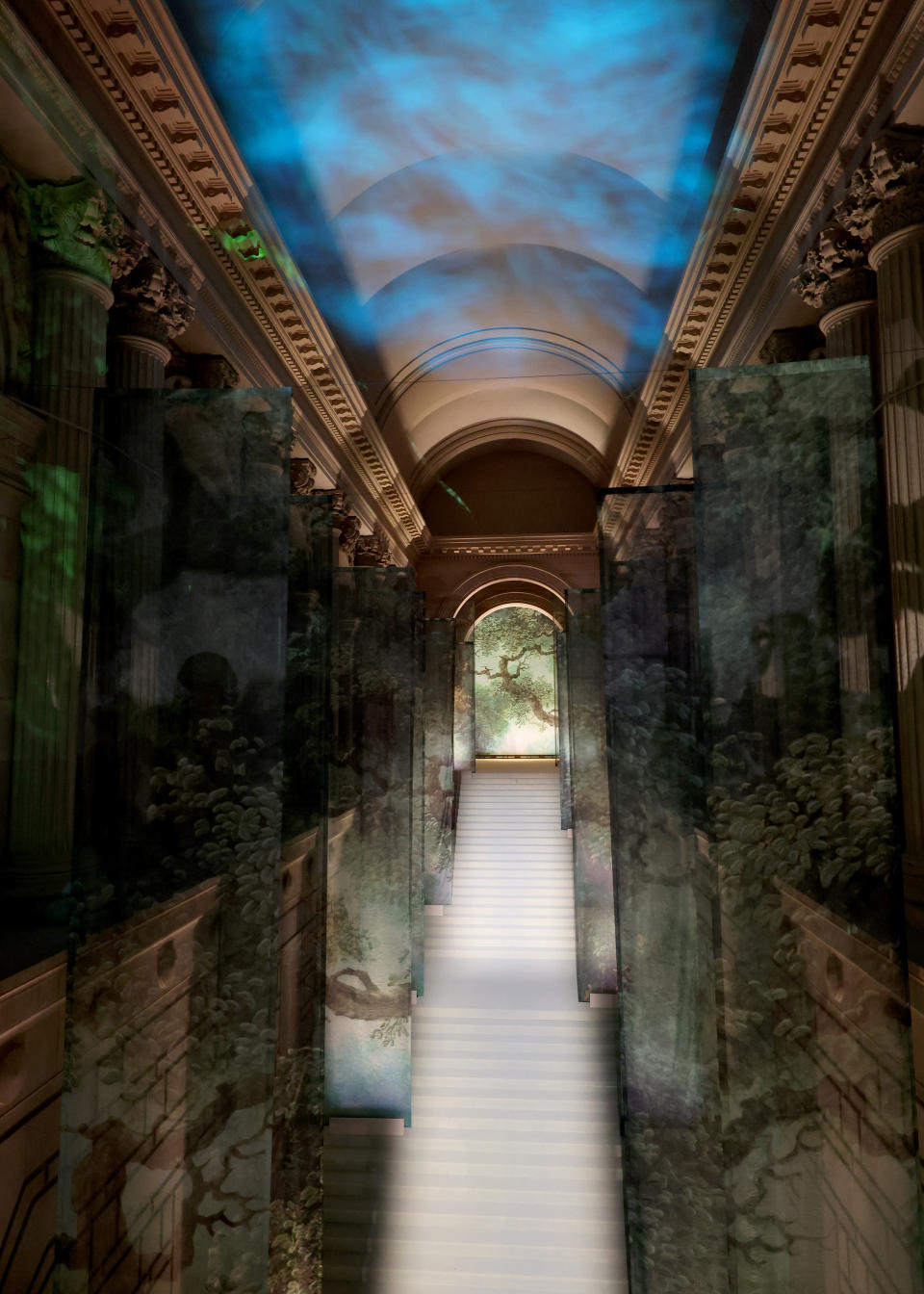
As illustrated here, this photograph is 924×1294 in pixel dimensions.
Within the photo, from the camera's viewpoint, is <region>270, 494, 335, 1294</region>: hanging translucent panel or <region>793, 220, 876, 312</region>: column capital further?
<region>793, 220, 876, 312</region>: column capital

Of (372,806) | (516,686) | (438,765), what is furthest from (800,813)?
(516,686)

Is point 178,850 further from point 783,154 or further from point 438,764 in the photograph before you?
point 438,764

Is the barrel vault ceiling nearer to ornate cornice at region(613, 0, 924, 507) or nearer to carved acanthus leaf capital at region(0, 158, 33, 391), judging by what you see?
ornate cornice at region(613, 0, 924, 507)

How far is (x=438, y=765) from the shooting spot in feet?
31.4

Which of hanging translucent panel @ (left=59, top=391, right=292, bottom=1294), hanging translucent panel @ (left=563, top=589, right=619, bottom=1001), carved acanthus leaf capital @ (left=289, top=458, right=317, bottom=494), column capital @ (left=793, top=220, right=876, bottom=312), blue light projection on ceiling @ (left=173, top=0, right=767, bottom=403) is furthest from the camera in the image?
carved acanthus leaf capital @ (left=289, top=458, right=317, bottom=494)

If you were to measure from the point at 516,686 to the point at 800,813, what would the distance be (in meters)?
20.1

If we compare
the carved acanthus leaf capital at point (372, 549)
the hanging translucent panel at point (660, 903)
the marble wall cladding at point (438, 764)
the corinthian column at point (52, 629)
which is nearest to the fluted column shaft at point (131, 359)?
the corinthian column at point (52, 629)

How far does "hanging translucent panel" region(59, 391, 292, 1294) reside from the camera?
2.63 m

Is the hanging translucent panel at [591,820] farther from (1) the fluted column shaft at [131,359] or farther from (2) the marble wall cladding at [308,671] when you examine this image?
(1) the fluted column shaft at [131,359]

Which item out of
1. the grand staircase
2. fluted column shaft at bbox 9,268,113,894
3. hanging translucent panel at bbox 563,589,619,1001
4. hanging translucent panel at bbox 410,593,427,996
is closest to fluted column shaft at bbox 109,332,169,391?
fluted column shaft at bbox 9,268,113,894

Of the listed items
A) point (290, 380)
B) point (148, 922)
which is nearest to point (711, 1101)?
point (148, 922)

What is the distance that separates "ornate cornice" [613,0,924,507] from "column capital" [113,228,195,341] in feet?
11.9

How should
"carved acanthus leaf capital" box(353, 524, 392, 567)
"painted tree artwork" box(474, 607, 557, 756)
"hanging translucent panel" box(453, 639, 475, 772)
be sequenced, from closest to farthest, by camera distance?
"carved acanthus leaf capital" box(353, 524, 392, 567)
"hanging translucent panel" box(453, 639, 475, 772)
"painted tree artwork" box(474, 607, 557, 756)

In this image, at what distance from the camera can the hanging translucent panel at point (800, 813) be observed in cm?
257
